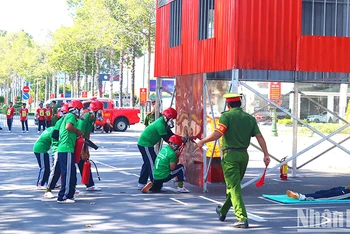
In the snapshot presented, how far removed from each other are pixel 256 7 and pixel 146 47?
146ft

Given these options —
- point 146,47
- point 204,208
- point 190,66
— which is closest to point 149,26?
point 146,47

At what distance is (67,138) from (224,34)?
3816 mm

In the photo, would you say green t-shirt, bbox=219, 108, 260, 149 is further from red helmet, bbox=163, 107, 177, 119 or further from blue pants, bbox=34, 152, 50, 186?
A: blue pants, bbox=34, 152, 50, 186

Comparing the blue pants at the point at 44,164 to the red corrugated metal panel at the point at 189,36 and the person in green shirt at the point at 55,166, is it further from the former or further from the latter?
the red corrugated metal panel at the point at 189,36

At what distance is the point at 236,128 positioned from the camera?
10367 millimetres

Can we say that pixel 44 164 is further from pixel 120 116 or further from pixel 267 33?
A: pixel 120 116

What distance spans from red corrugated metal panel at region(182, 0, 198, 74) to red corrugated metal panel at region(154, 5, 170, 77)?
1.34 metres

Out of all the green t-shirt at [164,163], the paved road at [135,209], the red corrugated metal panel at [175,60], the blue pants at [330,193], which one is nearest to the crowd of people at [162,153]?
the green t-shirt at [164,163]

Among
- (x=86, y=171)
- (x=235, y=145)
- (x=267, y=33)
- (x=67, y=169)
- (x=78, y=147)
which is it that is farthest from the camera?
(x=86, y=171)

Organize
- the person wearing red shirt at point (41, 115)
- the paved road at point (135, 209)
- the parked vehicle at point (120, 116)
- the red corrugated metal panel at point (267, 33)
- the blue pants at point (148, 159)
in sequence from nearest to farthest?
the paved road at point (135, 209), the red corrugated metal panel at point (267, 33), the blue pants at point (148, 159), the person wearing red shirt at point (41, 115), the parked vehicle at point (120, 116)

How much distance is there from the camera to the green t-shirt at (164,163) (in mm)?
14172

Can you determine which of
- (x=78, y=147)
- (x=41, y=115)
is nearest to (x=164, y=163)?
(x=78, y=147)

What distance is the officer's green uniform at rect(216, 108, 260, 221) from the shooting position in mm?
10195

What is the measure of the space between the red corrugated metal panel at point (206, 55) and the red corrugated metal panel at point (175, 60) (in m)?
1.28
